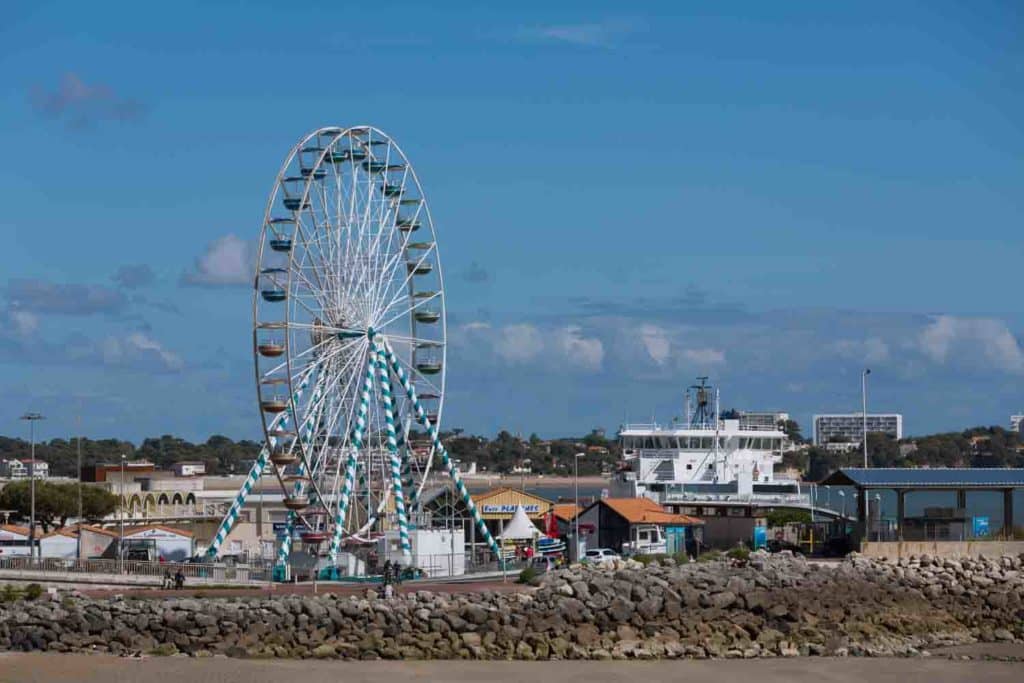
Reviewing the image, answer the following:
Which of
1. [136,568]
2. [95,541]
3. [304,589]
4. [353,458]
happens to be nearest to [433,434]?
[353,458]

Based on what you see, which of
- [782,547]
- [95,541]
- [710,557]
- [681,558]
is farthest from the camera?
[95,541]

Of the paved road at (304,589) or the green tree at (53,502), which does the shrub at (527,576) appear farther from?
the green tree at (53,502)

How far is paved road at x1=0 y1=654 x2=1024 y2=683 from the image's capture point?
33.5 m

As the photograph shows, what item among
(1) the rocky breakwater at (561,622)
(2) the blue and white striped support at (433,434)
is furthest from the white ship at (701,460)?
(1) the rocky breakwater at (561,622)

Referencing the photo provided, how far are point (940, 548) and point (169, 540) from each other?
1171 inches

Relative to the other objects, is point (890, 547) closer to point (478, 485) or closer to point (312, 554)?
point (312, 554)

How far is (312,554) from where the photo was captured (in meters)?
54.8

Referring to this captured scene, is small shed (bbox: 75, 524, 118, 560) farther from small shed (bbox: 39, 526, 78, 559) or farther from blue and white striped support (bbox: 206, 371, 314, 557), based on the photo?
blue and white striped support (bbox: 206, 371, 314, 557)

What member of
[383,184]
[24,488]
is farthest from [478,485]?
[383,184]

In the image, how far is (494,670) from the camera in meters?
34.9

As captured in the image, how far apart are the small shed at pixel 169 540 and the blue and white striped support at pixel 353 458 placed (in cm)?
1086

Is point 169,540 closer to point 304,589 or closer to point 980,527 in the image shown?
point 304,589

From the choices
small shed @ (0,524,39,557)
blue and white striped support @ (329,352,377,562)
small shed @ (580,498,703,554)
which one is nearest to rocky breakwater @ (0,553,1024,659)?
blue and white striped support @ (329,352,377,562)

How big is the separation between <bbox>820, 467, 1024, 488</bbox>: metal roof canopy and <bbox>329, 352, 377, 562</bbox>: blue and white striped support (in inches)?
588
